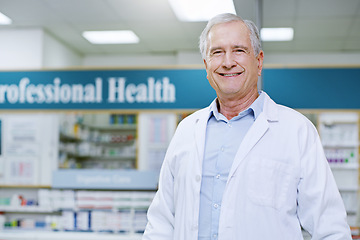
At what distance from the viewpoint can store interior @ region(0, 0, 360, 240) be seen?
383cm

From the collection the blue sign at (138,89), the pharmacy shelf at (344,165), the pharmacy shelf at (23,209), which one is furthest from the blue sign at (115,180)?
the pharmacy shelf at (344,165)

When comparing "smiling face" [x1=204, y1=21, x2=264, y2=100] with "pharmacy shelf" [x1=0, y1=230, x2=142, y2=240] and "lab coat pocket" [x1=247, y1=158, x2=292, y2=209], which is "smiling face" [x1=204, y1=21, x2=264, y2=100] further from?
"pharmacy shelf" [x1=0, y1=230, x2=142, y2=240]

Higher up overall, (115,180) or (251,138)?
(251,138)

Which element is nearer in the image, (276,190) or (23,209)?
(276,190)

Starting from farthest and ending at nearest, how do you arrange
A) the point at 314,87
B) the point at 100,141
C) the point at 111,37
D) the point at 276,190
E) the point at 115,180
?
the point at 100,141 → the point at 111,37 → the point at 115,180 → the point at 314,87 → the point at 276,190

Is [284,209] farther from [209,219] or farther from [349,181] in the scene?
[349,181]

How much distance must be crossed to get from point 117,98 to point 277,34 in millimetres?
2957

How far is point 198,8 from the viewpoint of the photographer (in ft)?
16.5

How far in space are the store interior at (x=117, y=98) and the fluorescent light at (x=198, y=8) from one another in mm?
100

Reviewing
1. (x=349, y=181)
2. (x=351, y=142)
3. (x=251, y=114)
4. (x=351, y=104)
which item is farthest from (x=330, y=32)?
(x=251, y=114)

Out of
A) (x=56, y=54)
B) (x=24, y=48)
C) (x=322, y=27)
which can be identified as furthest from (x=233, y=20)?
(x=56, y=54)

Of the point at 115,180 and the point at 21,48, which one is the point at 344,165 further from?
the point at 21,48

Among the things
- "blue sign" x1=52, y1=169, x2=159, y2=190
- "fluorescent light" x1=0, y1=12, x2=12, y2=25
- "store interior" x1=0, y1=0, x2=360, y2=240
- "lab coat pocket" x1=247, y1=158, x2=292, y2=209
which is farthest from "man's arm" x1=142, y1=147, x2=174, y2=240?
"fluorescent light" x1=0, y1=12, x2=12, y2=25

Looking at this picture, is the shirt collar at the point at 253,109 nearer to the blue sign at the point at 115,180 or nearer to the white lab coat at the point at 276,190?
the white lab coat at the point at 276,190
